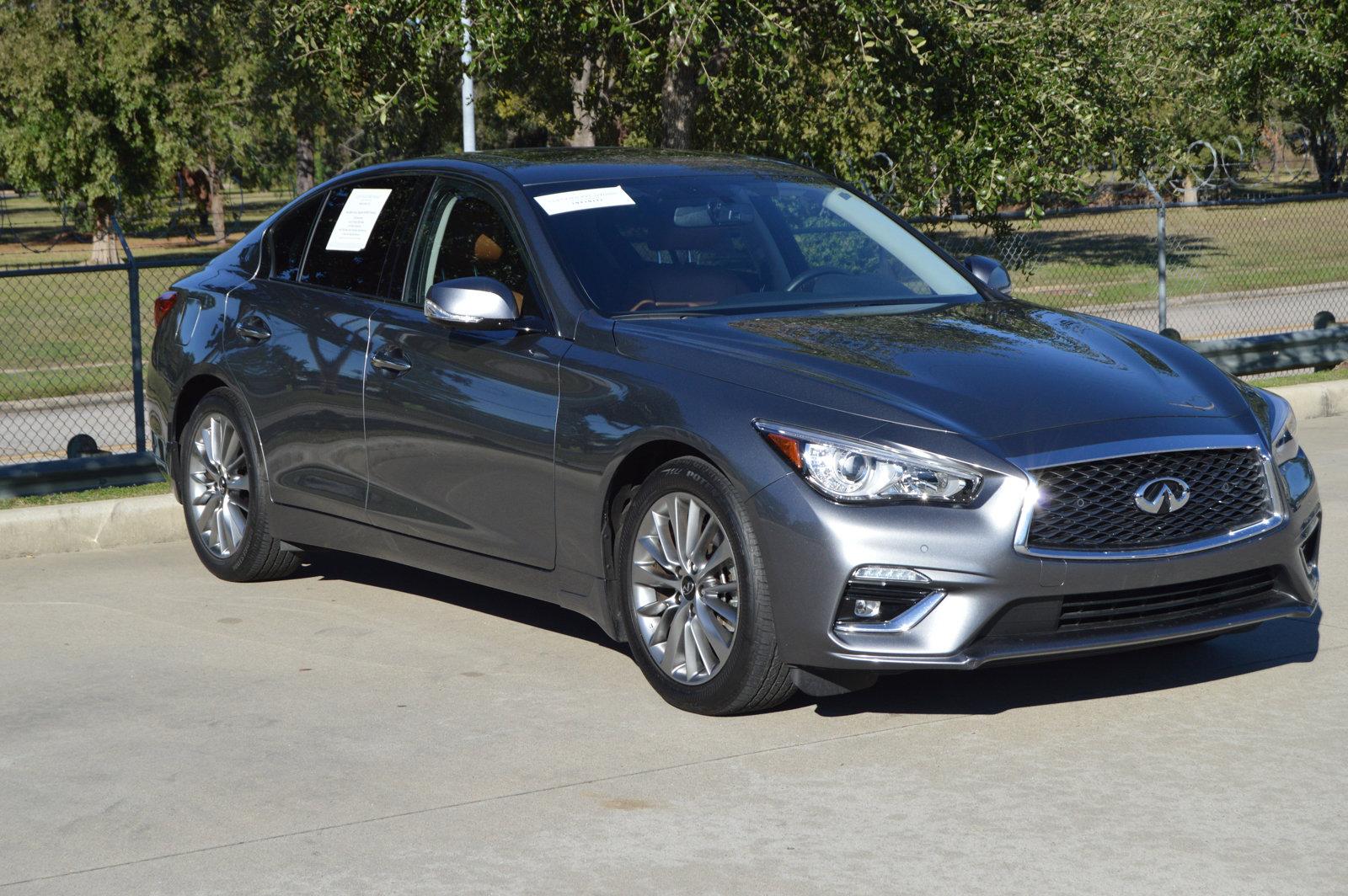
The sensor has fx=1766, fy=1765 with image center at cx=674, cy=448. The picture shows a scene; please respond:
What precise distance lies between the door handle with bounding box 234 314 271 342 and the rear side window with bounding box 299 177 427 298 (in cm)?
25

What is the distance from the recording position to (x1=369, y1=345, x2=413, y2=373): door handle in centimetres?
630

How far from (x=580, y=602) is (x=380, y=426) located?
1181 mm

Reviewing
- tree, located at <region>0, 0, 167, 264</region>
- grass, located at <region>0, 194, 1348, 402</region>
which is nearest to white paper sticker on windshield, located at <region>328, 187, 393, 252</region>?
grass, located at <region>0, 194, 1348, 402</region>

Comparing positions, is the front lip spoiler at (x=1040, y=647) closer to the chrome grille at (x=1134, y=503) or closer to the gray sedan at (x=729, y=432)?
the gray sedan at (x=729, y=432)

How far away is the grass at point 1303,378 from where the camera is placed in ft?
40.1

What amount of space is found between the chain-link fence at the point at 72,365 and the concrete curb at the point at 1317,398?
6963 millimetres

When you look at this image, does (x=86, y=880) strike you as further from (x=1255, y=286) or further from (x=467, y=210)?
(x=1255, y=286)

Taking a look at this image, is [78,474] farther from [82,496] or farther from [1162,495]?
[1162,495]

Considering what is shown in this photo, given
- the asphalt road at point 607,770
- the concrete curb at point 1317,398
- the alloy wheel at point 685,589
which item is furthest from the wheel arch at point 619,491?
the concrete curb at point 1317,398

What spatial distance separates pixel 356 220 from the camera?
6.95 meters

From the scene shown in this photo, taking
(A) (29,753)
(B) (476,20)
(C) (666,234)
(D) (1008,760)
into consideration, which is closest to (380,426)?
(C) (666,234)

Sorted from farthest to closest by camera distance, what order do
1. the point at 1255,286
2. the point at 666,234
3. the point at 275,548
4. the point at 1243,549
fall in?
the point at 1255,286
the point at 275,548
the point at 666,234
the point at 1243,549

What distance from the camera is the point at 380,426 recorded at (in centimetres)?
639

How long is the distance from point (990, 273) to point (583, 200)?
160 cm
